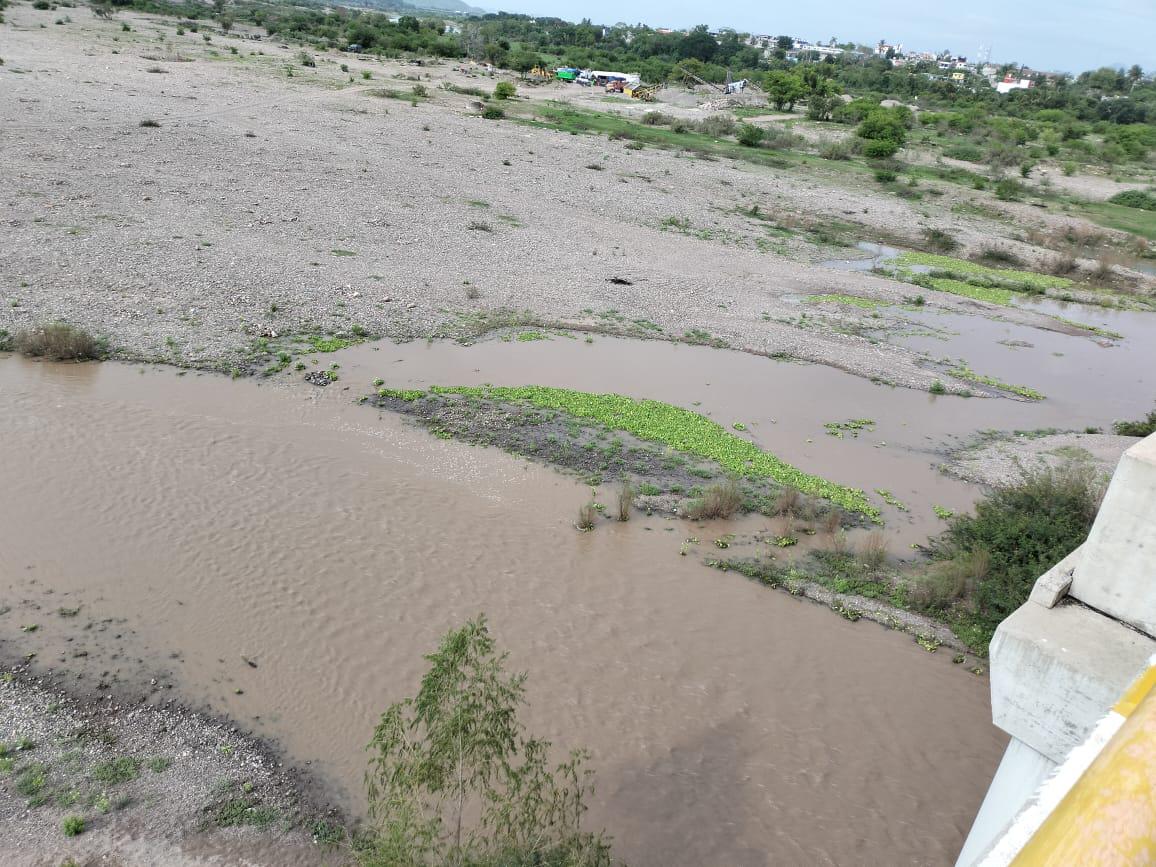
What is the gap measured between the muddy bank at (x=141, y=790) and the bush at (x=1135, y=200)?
58.1 metres

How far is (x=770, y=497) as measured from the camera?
542 inches

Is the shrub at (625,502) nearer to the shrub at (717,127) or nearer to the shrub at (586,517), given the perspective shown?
the shrub at (586,517)

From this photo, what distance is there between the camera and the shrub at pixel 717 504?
1304 centimetres

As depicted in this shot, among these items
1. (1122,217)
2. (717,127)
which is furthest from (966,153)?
(717,127)

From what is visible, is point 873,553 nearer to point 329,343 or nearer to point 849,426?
point 849,426

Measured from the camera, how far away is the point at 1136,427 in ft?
59.7

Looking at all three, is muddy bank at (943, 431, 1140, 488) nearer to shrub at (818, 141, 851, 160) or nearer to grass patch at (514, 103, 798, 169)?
grass patch at (514, 103, 798, 169)

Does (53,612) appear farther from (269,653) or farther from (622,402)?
(622,402)

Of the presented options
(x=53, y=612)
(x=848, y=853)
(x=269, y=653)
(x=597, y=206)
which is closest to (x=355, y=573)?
(x=269, y=653)

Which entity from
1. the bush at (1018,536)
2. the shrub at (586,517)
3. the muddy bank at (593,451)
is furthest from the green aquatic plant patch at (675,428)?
the shrub at (586,517)

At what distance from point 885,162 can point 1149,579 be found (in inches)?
2218

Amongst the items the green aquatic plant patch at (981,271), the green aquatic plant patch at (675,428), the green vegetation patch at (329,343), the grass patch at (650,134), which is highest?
the grass patch at (650,134)

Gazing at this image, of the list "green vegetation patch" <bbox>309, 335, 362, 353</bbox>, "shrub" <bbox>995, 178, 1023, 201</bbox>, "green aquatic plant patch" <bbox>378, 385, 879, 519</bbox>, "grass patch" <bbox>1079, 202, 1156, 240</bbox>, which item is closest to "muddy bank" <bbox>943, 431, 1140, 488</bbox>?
"green aquatic plant patch" <bbox>378, 385, 879, 519</bbox>

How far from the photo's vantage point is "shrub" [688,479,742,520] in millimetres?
13039
